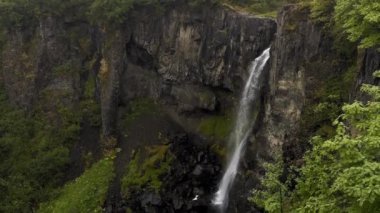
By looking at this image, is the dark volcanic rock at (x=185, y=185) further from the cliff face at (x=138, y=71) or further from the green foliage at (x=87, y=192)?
the green foliage at (x=87, y=192)

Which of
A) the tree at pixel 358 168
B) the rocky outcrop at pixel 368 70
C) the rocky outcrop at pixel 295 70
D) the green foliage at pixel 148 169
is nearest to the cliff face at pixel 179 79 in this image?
the rocky outcrop at pixel 295 70

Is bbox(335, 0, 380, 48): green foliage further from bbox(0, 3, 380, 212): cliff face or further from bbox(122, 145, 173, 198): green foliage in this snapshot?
bbox(122, 145, 173, 198): green foliage

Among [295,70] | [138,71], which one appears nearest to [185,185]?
[295,70]

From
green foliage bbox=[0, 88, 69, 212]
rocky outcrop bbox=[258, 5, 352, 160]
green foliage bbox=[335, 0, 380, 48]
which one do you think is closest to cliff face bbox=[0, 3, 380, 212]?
rocky outcrop bbox=[258, 5, 352, 160]

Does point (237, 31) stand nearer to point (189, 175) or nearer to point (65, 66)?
point (189, 175)

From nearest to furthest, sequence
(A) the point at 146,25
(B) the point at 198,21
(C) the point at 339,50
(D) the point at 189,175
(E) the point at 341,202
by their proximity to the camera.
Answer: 1. (E) the point at 341,202
2. (C) the point at 339,50
3. (D) the point at 189,175
4. (B) the point at 198,21
5. (A) the point at 146,25

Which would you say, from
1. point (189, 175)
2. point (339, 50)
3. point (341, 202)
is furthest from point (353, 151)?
point (189, 175)
